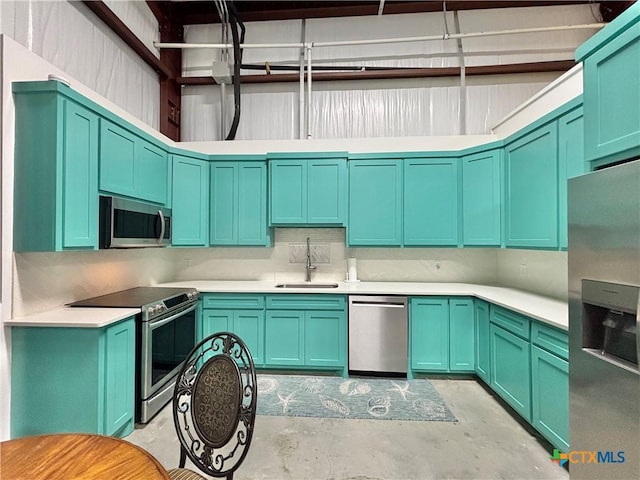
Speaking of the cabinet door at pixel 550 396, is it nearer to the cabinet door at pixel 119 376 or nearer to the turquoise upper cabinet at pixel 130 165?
the cabinet door at pixel 119 376

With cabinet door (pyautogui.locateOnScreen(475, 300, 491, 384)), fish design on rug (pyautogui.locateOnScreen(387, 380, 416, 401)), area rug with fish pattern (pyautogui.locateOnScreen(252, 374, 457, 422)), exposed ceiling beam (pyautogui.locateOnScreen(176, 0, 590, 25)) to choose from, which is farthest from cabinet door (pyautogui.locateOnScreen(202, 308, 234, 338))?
exposed ceiling beam (pyautogui.locateOnScreen(176, 0, 590, 25))

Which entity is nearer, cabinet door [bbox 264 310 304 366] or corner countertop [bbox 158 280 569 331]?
corner countertop [bbox 158 280 569 331]

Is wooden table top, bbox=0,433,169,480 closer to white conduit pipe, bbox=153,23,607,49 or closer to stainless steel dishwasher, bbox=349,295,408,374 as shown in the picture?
stainless steel dishwasher, bbox=349,295,408,374

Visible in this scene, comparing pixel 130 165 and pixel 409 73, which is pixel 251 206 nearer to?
pixel 130 165

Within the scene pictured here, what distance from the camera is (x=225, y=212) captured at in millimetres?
3607

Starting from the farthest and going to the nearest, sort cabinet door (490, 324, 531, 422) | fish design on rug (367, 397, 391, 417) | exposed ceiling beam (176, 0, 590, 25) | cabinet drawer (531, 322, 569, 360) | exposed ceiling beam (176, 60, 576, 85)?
exposed ceiling beam (176, 0, 590, 25) < exposed ceiling beam (176, 60, 576, 85) < fish design on rug (367, 397, 391, 417) < cabinet door (490, 324, 531, 422) < cabinet drawer (531, 322, 569, 360)

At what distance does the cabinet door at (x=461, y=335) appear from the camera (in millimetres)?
3043

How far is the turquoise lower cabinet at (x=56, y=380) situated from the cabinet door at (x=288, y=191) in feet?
6.93

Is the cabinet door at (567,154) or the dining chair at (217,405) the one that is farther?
the cabinet door at (567,154)

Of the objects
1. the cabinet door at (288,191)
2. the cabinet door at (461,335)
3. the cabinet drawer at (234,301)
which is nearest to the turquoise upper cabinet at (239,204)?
the cabinet door at (288,191)

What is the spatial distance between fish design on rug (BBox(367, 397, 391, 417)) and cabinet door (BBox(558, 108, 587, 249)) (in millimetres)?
1917

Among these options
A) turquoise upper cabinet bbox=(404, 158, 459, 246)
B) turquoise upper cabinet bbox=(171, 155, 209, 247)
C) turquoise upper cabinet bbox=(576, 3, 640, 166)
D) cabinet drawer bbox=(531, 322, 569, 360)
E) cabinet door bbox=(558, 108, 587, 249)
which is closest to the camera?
turquoise upper cabinet bbox=(576, 3, 640, 166)

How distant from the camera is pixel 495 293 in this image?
2980 millimetres

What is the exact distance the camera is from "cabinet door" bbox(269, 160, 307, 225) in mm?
3525
